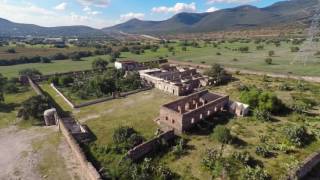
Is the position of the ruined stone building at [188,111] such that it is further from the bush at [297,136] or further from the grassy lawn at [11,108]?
the grassy lawn at [11,108]

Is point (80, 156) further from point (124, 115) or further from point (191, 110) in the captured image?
point (191, 110)

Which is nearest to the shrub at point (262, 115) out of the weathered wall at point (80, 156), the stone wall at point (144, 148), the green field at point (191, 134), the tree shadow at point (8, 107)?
the green field at point (191, 134)

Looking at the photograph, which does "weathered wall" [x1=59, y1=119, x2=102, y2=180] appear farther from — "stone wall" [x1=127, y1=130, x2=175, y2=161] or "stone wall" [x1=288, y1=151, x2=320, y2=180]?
"stone wall" [x1=288, y1=151, x2=320, y2=180]

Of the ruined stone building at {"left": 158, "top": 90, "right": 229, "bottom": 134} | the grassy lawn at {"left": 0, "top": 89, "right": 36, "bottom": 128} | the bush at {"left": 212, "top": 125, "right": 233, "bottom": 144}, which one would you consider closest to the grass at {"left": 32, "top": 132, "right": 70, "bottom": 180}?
the grassy lawn at {"left": 0, "top": 89, "right": 36, "bottom": 128}

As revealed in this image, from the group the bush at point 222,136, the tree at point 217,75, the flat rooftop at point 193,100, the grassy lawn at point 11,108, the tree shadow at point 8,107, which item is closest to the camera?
the bush at point 222,136

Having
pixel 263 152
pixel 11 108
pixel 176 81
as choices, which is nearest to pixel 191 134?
pixel 263 152

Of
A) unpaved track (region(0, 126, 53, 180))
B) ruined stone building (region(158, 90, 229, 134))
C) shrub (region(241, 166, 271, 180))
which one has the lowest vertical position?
unpaved track (region(0, 126, 53, 180))

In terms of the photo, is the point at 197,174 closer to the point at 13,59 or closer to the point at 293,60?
the point at 293,60
